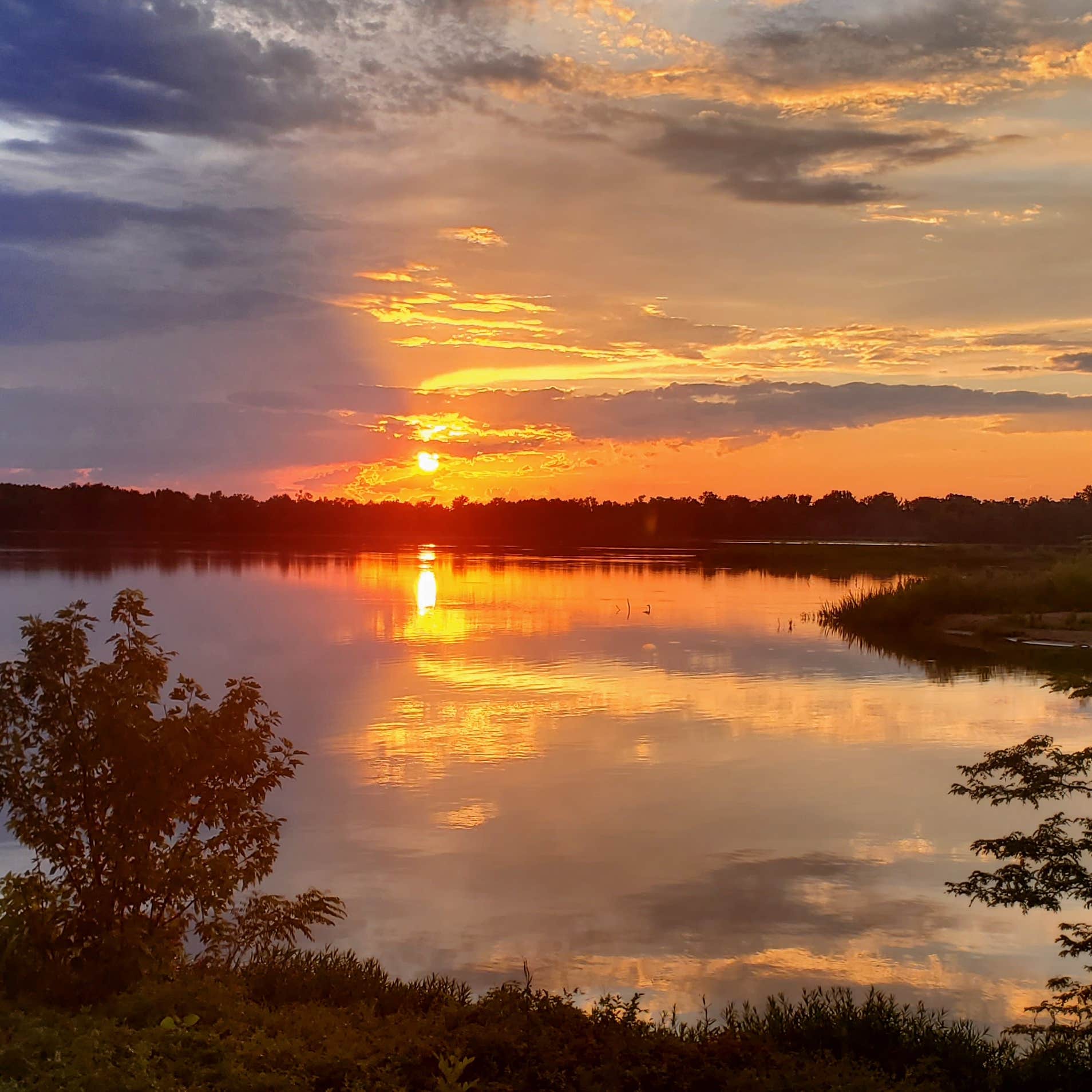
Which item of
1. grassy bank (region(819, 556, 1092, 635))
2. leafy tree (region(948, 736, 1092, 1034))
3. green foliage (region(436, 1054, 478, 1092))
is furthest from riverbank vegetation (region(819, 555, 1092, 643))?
green foliage (region(436, 1054, 478, 1092))

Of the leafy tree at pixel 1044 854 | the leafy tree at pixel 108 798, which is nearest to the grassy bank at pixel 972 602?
the leafy tree at pixel 1044 854

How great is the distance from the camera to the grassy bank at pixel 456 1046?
766cm

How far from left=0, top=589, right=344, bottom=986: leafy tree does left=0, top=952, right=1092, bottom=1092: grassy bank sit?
2.55ft

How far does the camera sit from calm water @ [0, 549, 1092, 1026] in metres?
12.9

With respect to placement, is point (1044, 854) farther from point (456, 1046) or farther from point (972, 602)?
point (972, 602)

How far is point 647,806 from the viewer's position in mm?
19672

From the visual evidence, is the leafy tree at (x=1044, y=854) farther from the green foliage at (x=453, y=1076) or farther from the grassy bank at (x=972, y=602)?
the grassy bank at (x=972, y=602)

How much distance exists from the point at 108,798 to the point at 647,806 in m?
11.2

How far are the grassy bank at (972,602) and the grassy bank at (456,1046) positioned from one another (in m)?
43.0

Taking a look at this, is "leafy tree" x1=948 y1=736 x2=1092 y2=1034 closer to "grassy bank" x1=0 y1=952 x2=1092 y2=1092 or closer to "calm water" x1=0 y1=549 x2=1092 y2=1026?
"grassy bank" x1=0 y1=952 x2=1092 y2=1092

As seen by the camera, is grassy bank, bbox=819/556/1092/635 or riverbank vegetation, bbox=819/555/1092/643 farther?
grassy bank, bbox=819/556/1092/635

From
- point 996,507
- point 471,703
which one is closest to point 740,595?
point 471,703

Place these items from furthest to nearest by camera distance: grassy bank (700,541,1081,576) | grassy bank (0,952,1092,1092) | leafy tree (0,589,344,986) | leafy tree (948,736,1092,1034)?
grassy bank (700,541,1081,576) < leafy tree (0,589,344,986) < leafy tree (948,736,1092,1034) < grassy bank (0,952,1092,1092)

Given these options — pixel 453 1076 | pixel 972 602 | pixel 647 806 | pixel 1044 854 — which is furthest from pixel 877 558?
pixel 453 1076
